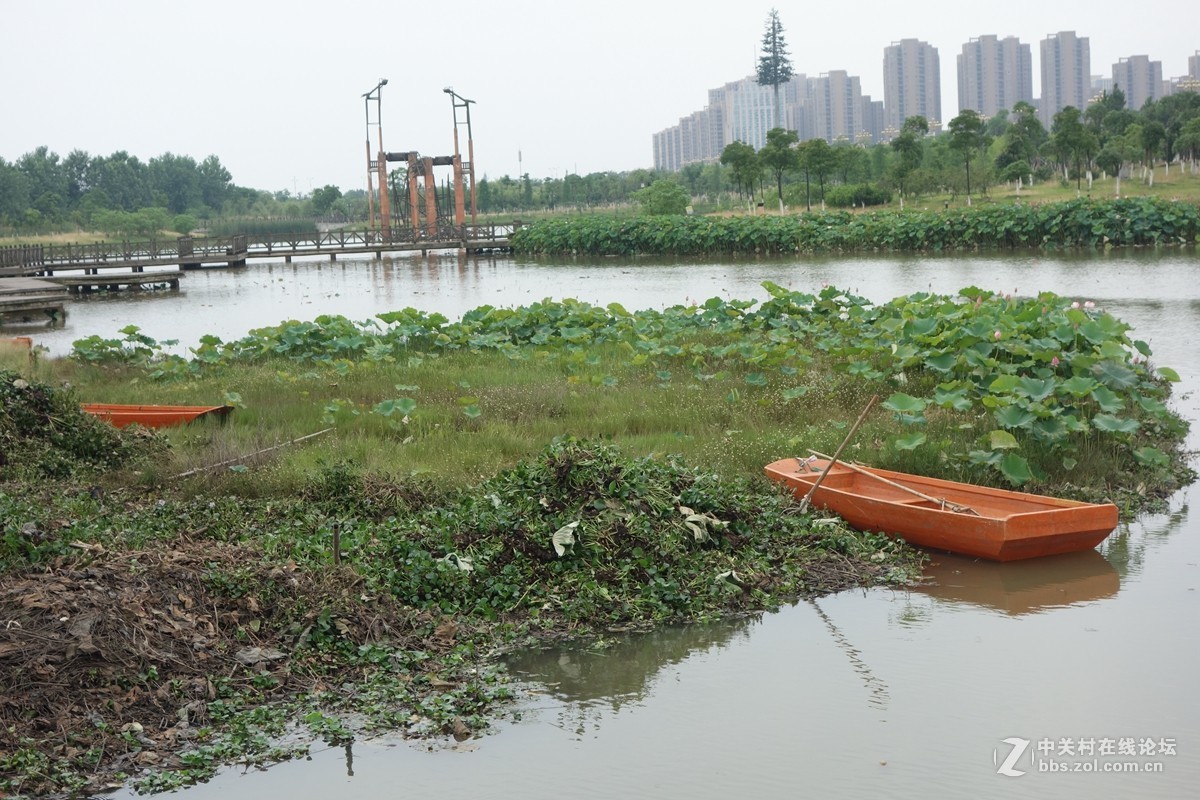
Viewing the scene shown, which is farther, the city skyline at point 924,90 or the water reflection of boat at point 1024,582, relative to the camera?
the city skyline at point 924,90

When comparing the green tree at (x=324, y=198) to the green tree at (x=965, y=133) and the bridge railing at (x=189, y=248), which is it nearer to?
the bridge railing at (x=189, y=248)

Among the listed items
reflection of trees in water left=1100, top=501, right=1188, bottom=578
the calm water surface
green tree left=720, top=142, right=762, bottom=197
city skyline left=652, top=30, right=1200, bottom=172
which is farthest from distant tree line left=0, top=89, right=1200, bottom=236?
city skyline left=652, top=30, right=1200, bottom=172

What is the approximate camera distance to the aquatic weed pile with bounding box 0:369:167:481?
8.38m

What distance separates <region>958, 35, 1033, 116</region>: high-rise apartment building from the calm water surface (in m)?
137

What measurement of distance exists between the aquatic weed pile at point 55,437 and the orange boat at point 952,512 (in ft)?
15.9

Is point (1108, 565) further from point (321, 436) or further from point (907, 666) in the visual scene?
point (321, 436)

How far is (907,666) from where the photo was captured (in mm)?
5750

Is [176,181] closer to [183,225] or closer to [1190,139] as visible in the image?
[183,225]

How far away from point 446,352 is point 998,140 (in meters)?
52.7

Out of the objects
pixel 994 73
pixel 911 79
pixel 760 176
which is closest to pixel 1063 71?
pixel 994 73

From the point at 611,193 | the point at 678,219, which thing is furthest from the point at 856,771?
the point at 611,193

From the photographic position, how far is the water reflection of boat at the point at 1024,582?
6.64 metres

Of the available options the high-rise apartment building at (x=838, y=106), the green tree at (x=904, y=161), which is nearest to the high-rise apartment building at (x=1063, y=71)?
the high-rise apartment building at (x=838, y=106)

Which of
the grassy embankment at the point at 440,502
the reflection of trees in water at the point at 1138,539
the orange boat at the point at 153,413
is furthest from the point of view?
the orange boat at the point at 153,413
